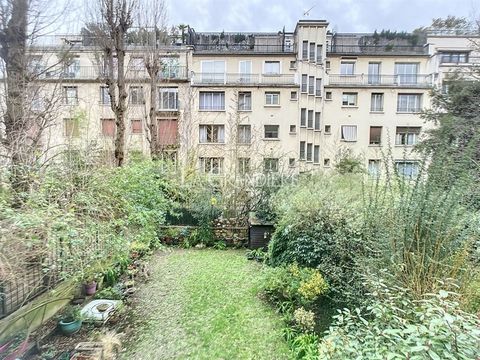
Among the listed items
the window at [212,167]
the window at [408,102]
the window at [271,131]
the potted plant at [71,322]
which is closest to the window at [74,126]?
the window at [212,167]

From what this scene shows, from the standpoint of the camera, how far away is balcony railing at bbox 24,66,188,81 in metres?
5.09

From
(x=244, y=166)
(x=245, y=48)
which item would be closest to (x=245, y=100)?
(x=245, y=48)

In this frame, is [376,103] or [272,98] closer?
[272,98]

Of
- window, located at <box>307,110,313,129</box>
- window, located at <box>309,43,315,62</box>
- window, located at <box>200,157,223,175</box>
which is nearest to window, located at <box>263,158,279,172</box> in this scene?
window, located at <box>200,157,223,175</box>

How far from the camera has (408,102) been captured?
19469 millimetres

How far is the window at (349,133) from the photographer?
64.3ft

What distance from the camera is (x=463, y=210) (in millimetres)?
3053

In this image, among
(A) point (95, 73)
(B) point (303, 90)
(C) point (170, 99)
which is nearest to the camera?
(A) point (95, 73)

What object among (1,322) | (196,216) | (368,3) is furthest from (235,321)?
(368,3)

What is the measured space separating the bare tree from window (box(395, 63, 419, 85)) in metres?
18.7

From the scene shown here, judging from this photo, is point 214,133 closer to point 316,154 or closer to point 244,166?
point 316,154

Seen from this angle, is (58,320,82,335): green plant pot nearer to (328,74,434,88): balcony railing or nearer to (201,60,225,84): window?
(201,60,225,84): window

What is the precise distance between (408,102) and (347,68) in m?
4.87

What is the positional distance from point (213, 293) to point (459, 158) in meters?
4.32
